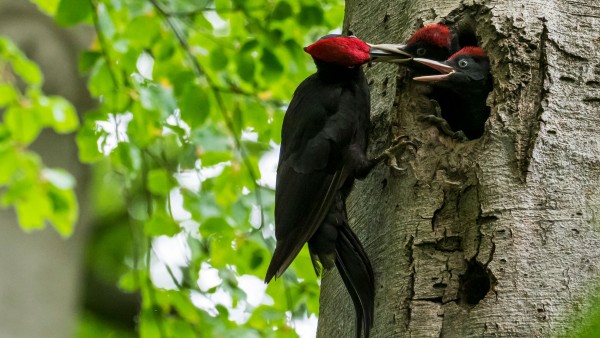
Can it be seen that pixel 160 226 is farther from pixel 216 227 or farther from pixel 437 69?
pixel 437 69

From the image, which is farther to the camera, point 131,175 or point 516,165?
point 131,175

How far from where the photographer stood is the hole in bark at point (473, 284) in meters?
2.24

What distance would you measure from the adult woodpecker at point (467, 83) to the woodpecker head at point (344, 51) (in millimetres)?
231

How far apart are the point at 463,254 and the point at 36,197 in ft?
9.90

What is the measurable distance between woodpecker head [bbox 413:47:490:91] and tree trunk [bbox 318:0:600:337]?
7 centimetres

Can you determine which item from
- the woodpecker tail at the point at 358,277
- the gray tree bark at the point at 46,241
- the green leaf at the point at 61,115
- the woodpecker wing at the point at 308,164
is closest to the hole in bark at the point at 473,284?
the woodpecker tail at the point at 358,277

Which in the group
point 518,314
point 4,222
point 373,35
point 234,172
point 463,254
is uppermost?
point 4,222

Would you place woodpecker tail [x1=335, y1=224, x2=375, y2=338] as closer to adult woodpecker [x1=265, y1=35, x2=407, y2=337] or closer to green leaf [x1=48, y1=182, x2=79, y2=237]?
adult woodpecker [x1=265, y1=35, x2=407, y2=337]

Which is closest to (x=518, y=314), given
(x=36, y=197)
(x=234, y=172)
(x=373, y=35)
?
(x=373, y=35)

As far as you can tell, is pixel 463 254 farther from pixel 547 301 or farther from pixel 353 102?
pixel 353 102

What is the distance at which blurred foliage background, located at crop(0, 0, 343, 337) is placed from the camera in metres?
4.18

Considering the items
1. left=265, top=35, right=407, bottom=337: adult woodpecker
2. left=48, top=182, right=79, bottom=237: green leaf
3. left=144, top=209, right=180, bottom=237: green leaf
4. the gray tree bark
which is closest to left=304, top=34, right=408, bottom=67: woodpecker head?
left=265, top=35, right=407, bottom=337: adult woodpecker

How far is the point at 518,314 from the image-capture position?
81.8 inches

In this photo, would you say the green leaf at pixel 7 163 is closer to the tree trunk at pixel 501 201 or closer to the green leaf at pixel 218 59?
the green leaf at pixel 218 59
